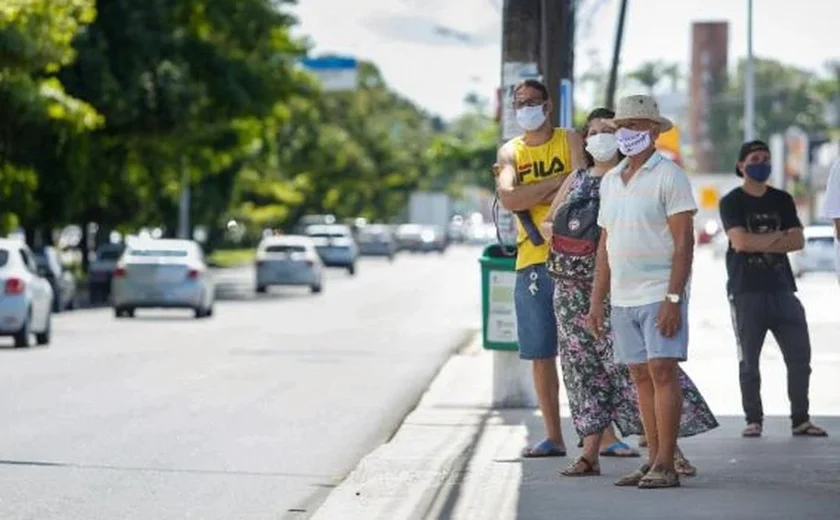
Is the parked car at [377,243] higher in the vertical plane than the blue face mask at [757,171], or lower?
lower

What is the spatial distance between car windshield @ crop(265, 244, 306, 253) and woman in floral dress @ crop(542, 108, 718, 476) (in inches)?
1786

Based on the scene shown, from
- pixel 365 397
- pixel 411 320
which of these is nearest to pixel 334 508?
pixel 365 397

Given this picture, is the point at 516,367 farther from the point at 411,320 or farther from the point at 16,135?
the point at 16,135

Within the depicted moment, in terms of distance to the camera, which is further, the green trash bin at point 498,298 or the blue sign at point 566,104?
the blue sign at point 566,104

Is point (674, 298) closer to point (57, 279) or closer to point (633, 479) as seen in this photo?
point (633, 479)

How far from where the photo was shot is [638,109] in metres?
11.9

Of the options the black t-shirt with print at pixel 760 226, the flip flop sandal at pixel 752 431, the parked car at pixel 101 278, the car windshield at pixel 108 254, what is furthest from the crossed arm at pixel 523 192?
the car windshield at pixel 108 254

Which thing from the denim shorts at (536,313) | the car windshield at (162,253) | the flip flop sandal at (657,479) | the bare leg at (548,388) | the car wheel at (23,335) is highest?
the denim shorts at (536,313)

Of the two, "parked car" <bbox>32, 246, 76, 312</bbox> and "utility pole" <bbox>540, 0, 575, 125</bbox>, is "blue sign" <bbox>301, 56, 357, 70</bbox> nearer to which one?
"parked car" <bbox>32, 246, 76, 312</bbox>

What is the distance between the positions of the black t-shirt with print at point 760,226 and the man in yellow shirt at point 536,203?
6.11 ft

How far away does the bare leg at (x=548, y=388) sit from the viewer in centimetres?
1375

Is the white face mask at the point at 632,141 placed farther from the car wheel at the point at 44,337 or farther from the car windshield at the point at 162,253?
the car windshield at the point at 162,253

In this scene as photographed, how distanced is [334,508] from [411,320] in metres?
27.8

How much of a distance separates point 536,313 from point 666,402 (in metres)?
2.02
